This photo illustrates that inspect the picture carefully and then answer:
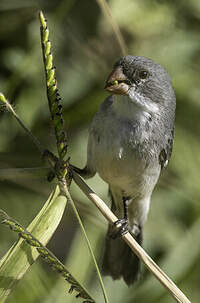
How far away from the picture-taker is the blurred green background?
124 inches

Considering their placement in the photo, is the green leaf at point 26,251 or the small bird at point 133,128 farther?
the small bird at point 133,128

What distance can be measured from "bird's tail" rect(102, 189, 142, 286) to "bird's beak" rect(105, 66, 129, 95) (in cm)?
113

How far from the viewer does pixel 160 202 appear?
3.54m

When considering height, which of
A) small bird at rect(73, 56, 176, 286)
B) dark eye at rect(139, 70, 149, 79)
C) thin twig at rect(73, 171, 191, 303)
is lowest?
thin twig at rect(73, 171, 191, 303)

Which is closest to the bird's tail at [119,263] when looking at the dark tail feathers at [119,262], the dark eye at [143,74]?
the dark tail feathers at [119,262]

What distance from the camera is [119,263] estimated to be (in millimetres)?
3316

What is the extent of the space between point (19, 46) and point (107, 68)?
2.07ft

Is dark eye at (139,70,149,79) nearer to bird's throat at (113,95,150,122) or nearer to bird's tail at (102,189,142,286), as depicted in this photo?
bird's throat at (113,95,150,122)

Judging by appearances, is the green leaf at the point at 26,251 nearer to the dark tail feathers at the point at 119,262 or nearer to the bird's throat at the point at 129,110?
the bird's throat at the point at 129,110

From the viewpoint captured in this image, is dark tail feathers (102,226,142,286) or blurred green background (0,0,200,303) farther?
dark tail feathers (102,226,142,286)

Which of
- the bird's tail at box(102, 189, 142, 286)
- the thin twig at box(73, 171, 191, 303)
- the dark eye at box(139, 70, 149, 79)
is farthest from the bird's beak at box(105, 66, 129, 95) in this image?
the bird's tail at box(102, 189, 142, 286)

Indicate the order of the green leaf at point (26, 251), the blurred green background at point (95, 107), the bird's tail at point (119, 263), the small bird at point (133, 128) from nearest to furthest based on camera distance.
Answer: the green leaf at point (26, 251) < the small bird at point (133, 128) < the blurred green background at point (95, 107) < the bird's tail at point (119, 263)

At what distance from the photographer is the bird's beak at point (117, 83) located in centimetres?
232

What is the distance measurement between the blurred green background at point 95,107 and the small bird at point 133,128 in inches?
19.7
